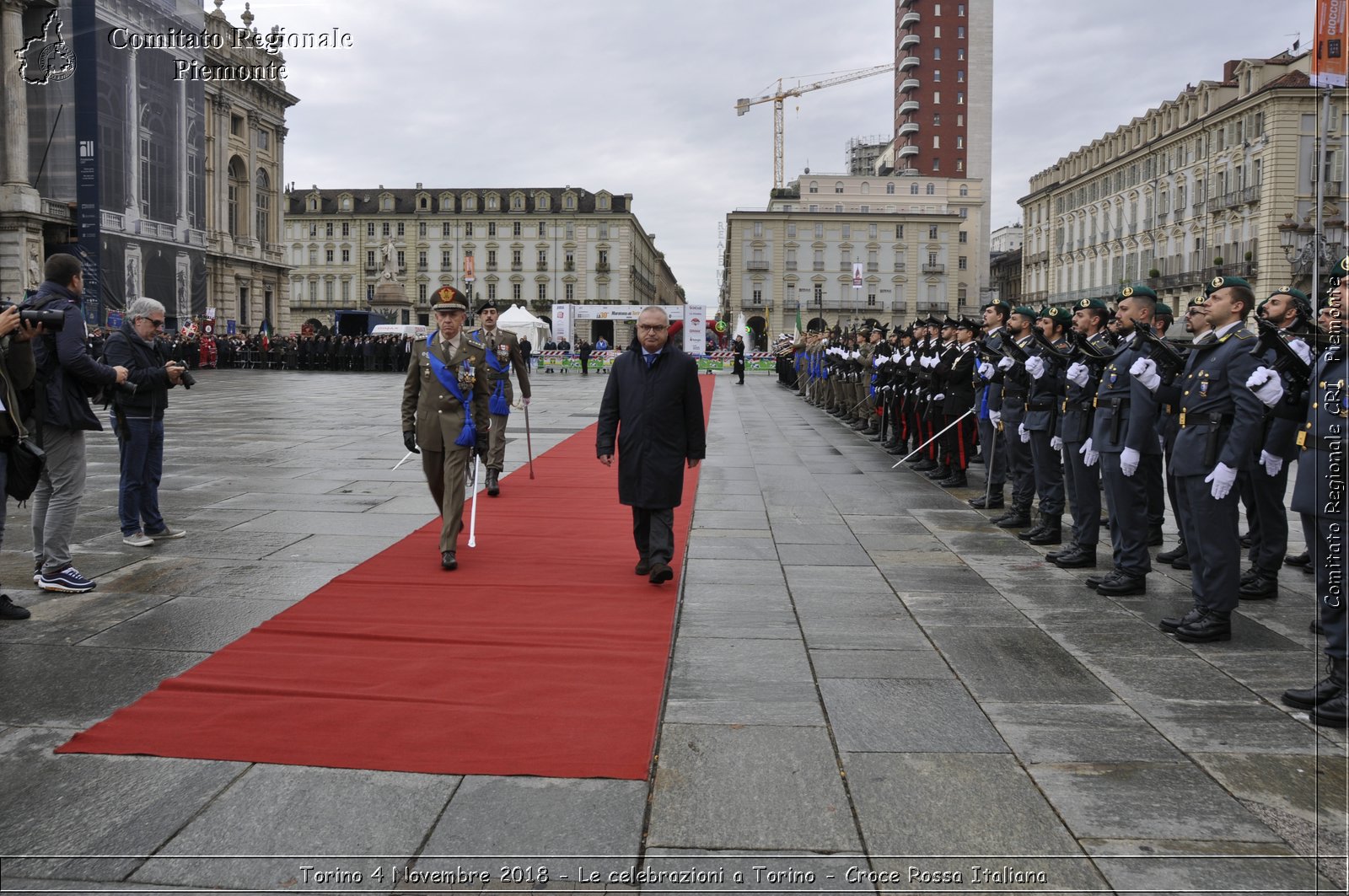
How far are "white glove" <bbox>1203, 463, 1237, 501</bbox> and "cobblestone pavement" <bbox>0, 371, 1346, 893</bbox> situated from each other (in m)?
0.83

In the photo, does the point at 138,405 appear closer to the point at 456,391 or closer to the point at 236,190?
the point at 456,391

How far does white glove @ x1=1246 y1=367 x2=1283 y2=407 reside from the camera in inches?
213

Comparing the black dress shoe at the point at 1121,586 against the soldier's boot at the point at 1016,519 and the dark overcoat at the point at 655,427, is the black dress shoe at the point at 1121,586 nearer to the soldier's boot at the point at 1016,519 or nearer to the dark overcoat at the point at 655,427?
the soldier's boot at the point at 1016,519

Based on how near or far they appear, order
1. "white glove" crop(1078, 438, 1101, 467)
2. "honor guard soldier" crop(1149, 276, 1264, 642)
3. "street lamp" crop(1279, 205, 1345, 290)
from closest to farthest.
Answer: "honor guard soldier" crop(1149, 276, 1264, 642), "white glove" crop(1078, 438, 1101, 467), "street lamp" crop(1279, 205, 1345, 290)

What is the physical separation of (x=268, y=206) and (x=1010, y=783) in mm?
77110

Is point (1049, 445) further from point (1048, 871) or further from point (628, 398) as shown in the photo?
point (1048, 871)

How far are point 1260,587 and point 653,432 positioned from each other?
4.02 metres

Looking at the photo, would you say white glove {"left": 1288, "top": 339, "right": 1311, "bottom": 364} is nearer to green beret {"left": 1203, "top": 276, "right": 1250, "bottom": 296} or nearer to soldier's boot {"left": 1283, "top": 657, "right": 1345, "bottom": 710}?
green beret {"left": 1203, "top": 276, "right": 1250, "bottom": 296}

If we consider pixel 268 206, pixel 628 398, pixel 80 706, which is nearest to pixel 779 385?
pixel 628 398

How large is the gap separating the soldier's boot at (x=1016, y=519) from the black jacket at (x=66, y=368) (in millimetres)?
7160

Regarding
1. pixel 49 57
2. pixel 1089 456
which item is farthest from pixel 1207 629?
pixel 49 57

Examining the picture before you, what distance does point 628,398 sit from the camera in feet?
23.2

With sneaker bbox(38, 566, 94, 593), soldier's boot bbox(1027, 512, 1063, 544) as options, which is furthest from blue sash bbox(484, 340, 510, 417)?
soldier's boot bbox(1027, 512, 1063, 544)

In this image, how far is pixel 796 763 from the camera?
3951 mm
